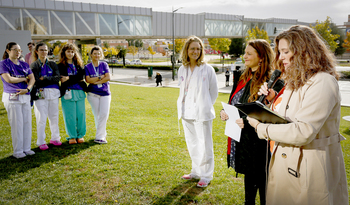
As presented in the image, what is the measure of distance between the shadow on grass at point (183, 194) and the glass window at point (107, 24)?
2829 cm

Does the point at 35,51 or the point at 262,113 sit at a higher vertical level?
the point at 35,51

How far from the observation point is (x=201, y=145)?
3873 millimetres

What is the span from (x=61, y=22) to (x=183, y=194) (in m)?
27.1

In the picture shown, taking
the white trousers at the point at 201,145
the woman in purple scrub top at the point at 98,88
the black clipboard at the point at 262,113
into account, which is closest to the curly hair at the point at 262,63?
the black clipboard at the point at 262,113

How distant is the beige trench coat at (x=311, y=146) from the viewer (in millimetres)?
1679

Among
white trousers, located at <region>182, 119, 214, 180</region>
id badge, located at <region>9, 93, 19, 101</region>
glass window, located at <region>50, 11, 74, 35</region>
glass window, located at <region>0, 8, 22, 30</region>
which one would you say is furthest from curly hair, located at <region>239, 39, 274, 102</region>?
glass window, located at <region>50, 11, 74, 35</region>

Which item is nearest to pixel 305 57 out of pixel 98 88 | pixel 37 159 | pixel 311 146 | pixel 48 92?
pixel 311 146

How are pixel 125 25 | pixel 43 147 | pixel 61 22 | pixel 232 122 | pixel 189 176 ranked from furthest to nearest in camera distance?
pixel 125 25 → pixel 61 22 → pixel 43 147 → pixel 189 176 → pixel 232 122

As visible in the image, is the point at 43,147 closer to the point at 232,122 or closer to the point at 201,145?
the point at 201,145

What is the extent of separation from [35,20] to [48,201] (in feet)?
84.7

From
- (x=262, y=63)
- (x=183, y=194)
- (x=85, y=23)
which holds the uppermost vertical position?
(x=85, y=23)

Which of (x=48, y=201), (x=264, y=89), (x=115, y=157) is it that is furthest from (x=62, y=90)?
(x=264, y=89)

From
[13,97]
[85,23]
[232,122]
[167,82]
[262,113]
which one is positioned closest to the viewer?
[262,113]

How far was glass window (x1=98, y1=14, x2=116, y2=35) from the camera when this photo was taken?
28578 millimetres
